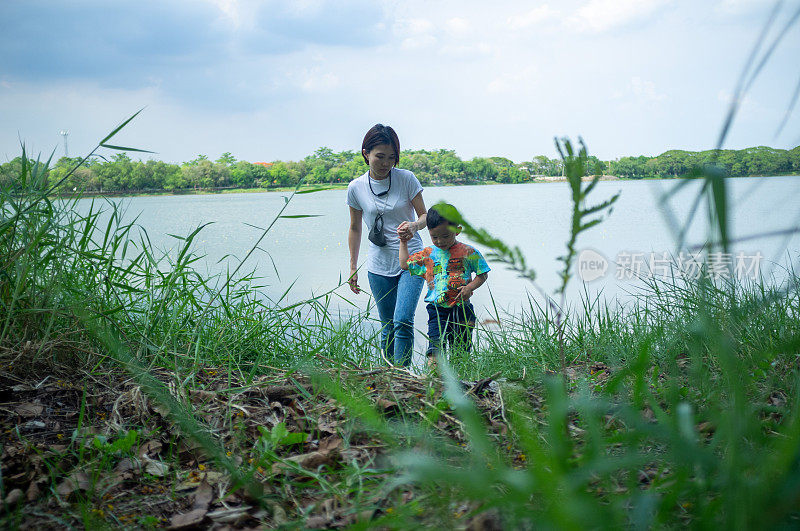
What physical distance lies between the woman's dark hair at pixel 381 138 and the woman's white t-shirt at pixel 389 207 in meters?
0.17

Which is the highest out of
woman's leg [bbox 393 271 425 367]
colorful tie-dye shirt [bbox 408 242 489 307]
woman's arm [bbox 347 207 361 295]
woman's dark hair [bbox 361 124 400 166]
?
woman's dark hair [bbox 361 124 400 166]

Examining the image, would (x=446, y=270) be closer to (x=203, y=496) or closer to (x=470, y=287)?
(x=470, y=287)

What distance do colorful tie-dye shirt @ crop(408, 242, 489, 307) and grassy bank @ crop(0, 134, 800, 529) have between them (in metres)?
1.01

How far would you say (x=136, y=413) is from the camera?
1337 mm

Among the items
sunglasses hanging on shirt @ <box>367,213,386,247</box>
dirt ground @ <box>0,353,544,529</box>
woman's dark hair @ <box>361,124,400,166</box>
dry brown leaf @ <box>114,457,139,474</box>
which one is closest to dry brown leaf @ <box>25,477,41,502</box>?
dirt ground @ <box>0,353,544,529</box>

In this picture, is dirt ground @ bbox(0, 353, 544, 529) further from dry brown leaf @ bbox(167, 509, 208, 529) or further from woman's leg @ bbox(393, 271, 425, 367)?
woman's leg @ bbox(393, 271, 425, 367)

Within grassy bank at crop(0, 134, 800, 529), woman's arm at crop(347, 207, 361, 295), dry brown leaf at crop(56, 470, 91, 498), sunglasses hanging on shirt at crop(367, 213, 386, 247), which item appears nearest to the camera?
grassy bank at crop(0, 134, 800, 529)

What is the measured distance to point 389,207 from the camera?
11.3ft

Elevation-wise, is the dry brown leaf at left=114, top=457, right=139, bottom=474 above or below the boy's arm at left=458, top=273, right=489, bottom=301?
below

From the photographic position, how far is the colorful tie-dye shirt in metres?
3.19

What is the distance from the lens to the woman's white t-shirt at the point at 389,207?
3.45 metres

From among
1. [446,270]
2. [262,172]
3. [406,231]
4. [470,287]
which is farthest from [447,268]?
[262,172]

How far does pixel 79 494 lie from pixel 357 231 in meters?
2.92

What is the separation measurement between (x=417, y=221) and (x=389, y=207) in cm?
26
